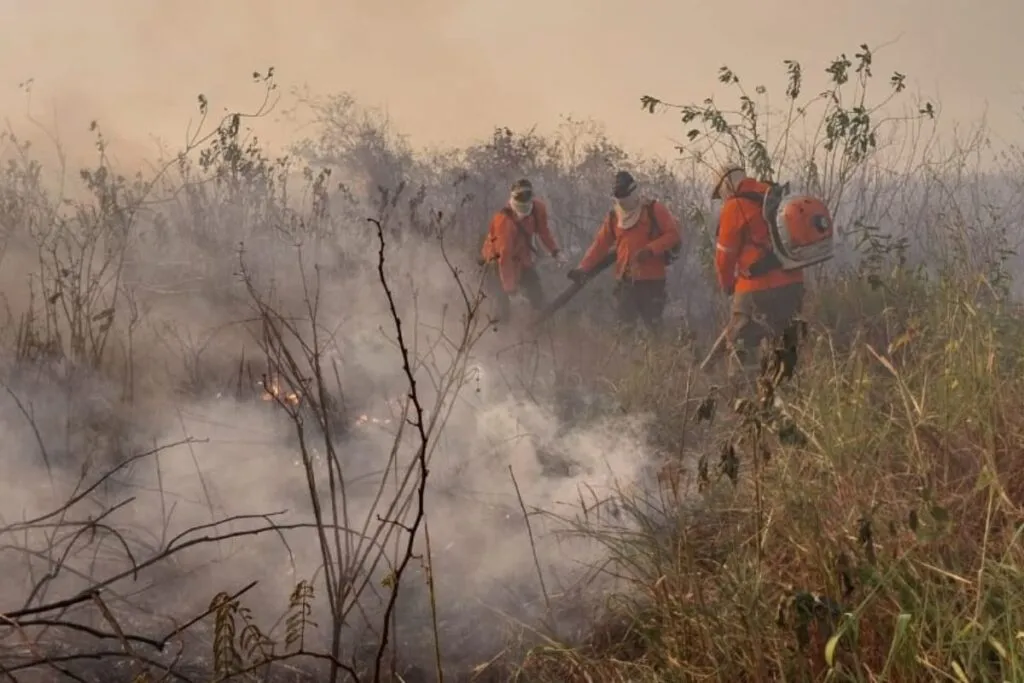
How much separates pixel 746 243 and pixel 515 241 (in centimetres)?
213

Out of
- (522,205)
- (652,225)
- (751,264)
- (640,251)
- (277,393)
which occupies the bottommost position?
(277,393)

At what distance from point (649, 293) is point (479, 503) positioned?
3.25m

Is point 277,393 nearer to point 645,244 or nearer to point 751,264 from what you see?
point 751,264

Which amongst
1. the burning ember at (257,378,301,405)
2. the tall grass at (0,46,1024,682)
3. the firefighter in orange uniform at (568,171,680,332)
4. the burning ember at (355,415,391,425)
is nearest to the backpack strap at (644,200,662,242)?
the firefighter in orange uniform at (568,171,680,332)

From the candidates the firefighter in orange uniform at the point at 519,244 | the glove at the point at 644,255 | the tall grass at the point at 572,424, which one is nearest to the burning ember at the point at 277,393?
the tall grass at the point at 572,424

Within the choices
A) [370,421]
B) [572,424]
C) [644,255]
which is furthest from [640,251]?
[370,421]

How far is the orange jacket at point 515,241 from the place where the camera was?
684 centimetres

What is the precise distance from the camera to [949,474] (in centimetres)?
267

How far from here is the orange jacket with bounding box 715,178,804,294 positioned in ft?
17.2

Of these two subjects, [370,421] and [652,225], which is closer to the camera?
[370,421]

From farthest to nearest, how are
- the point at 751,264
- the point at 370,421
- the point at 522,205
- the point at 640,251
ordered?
1. the point at 522,205
2. the point at 640,251
3. the point at 751,264
4. the point at 370,421

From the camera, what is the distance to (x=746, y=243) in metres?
5.29

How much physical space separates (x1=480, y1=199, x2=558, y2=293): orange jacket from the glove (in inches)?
35.3

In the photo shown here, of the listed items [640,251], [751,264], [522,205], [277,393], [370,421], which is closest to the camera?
[277,393]
